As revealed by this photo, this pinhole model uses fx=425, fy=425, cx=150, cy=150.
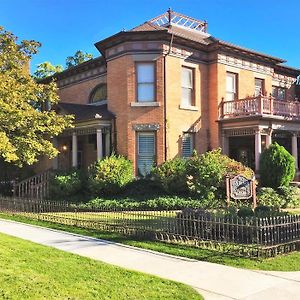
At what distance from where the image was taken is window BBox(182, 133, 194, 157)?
21688 mm

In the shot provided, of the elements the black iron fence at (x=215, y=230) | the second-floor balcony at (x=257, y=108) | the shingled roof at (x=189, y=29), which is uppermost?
the shingled roof at (x=189, y=29)

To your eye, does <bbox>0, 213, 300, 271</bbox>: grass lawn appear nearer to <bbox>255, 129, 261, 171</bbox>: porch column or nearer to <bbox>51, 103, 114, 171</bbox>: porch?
<bbox>51, 103, 114, 171</bbox>: porch

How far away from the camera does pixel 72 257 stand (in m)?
8.87

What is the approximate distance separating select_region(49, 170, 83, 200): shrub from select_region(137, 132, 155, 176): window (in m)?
3.02

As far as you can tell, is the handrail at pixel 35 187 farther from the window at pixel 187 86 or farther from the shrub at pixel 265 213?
the shrub at pixel 265 213

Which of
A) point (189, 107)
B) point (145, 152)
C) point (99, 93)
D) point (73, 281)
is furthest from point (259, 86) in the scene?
point (73, 281)

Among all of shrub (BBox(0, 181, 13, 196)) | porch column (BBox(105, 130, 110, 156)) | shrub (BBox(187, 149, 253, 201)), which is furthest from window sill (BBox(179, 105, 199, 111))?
shrub (BBox(0, 181, 13, 196))

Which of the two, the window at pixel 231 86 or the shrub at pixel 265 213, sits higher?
the window at pixel 231 86

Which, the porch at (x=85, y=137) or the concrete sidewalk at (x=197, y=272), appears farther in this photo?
the porch at (x=85, y=137)

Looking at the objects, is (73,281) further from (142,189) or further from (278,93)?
(278,93)

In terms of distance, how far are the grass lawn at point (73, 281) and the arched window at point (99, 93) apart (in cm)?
1642

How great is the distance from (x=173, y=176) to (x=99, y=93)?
8.86m

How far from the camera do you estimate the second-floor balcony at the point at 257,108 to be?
21141 millimetres

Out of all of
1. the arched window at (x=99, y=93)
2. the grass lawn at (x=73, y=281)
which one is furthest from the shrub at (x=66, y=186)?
the grass lawn at (x=73, y=281)
